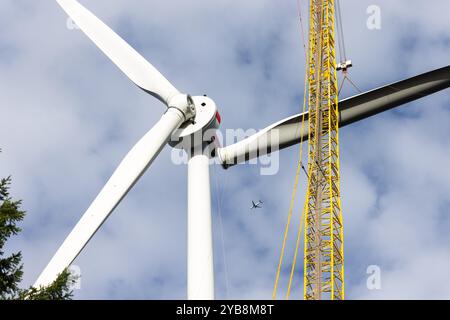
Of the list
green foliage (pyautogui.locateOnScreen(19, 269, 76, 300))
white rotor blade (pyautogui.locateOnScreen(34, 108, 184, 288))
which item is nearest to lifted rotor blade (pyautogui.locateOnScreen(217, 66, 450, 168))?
white rotor blade (pyautogui.locateOnScreen(34, 108, 184, 288))

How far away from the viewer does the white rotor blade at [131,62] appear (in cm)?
3319

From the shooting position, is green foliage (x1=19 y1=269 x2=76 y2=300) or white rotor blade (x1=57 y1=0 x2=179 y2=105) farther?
white rotor blade (x1=57 y1=0 x2=179 y2=105)

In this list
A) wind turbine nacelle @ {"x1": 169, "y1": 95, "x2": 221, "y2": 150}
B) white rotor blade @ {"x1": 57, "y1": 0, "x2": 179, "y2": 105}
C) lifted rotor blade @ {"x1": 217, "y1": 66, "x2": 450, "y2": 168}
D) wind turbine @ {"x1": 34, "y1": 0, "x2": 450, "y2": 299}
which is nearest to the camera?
wind turbine @ {"x1": 34, "y1": 0, "x2": 450, "y2": 299}

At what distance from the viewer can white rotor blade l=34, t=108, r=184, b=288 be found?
24.8m

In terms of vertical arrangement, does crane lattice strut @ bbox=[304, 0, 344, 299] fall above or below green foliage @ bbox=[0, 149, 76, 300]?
above

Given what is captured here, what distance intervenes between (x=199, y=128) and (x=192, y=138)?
541 millimetres

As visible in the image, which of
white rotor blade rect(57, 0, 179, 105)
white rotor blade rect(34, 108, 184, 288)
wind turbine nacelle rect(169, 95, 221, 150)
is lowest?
white rotor blade rect(34, 108, 184, 288)

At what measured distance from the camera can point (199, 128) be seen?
32.6 meters

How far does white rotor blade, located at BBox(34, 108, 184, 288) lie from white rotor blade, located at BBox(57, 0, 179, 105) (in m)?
1.38

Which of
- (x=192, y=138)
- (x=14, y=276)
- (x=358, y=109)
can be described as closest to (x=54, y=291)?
(x=14, y=276)

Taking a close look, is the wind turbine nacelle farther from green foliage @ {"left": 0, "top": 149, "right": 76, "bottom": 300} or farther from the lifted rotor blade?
green foliage @ {"left": 0, "top": 149, "right": 76, "bottom": 300}

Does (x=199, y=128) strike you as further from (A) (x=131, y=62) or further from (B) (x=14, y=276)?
(B) (x=14, y=276)
